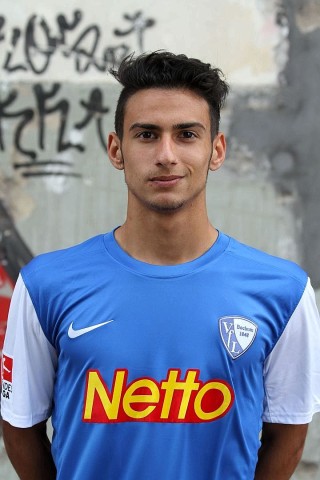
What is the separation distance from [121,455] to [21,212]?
188cm

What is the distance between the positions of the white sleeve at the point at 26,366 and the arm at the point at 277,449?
0.62m

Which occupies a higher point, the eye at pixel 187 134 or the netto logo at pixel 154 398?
the eye at pixel 187 134

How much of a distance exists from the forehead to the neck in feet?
0.79

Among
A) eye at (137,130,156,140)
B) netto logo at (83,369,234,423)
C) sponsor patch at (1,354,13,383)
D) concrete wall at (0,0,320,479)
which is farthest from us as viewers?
concrete wall at (0,0,320,479)

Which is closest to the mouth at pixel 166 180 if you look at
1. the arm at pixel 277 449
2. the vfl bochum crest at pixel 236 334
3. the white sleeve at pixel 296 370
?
the vfl bochum crest at pixel 236 334

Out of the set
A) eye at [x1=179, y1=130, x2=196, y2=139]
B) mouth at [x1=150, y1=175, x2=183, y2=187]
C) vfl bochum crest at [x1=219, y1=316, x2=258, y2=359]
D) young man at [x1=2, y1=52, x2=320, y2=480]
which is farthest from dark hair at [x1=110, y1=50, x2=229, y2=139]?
vfl bochum crest at [x1=219, y1=316, x2=258, y2=359]

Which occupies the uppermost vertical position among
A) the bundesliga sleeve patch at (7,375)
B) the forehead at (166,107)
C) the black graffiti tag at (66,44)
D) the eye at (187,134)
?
the black graffiti tag at (66,44)

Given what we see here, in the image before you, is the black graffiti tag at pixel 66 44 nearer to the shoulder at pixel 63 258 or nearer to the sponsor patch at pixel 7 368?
the shoulder at pixel 63 258

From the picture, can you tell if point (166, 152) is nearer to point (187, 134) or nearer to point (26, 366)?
point (187, 134)

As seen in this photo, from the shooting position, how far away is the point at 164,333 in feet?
Answer: 6.50

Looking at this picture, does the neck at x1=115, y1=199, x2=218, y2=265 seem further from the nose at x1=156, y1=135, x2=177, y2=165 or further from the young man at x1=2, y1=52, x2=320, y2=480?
the nose at x1=156, y1=135, x2=177, y2=165

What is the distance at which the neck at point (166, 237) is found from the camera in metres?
2.10

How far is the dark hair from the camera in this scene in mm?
2102

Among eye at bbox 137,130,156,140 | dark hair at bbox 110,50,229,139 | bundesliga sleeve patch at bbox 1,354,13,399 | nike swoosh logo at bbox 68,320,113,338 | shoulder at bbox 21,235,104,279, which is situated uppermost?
dark hair at bbox 110,50,229,139
